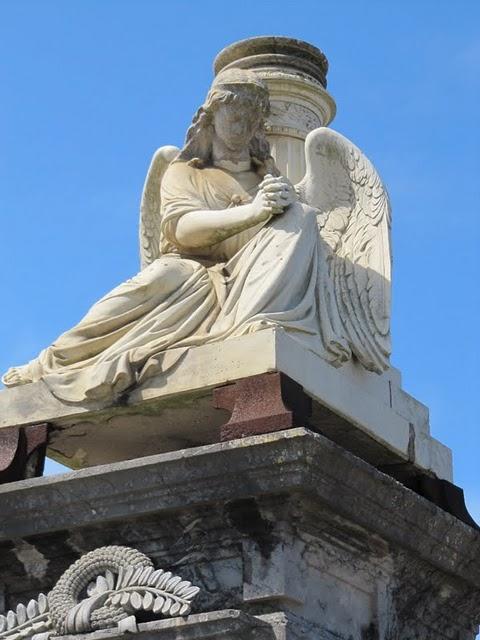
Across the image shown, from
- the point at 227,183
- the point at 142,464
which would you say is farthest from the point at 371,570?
the point at 227,183

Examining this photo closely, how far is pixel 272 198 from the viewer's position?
13.4 meters

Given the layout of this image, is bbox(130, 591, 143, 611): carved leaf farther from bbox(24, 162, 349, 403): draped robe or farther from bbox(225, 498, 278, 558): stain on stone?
bbox(24, 162, 349, 403): draped robe

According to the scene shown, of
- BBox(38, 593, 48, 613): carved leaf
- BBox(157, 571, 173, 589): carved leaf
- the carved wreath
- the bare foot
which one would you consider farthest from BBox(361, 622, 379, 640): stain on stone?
the bare foot

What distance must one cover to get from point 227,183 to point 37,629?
3.73 meters

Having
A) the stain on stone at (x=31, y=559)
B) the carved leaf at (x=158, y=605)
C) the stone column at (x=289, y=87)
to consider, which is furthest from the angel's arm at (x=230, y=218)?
the carved leaf at (x=158, y=605)

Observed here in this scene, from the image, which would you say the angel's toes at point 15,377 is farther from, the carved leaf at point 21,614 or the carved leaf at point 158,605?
the carved leaf at point 158,605

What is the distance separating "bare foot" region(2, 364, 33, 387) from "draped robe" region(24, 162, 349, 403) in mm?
61

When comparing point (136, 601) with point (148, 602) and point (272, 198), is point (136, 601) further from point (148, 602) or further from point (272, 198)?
point (272, 198)

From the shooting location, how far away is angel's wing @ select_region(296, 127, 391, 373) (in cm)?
1372

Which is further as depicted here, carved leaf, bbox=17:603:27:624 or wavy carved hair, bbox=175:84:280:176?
wavy carved hair, bbox=175:84:280:176

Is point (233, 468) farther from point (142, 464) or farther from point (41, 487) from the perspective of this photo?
point (41, 487)

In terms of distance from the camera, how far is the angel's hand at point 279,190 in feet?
43.9

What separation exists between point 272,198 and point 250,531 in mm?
2555

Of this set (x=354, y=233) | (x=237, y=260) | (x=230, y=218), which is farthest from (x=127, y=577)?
(x=354, y=233)
